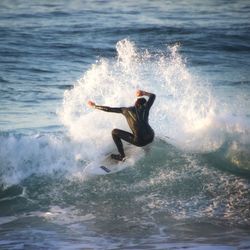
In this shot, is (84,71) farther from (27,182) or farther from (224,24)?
(224,24)

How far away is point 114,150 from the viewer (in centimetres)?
1465

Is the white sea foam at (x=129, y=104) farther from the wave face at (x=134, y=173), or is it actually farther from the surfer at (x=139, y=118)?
the surfer at (x=139, y=118)

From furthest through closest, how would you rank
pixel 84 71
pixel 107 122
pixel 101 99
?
pixel 84 71 → pixel 101 99 → pixel 107 122

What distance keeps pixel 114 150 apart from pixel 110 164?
0.59m

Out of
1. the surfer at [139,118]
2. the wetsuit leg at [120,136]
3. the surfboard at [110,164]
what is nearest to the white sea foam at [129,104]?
the surfboard at [110,164]

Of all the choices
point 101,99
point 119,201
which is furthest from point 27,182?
point 101,99

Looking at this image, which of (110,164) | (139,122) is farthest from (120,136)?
(110,164)

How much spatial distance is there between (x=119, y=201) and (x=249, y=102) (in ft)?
29.4

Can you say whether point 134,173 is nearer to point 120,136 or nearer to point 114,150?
point 114,150

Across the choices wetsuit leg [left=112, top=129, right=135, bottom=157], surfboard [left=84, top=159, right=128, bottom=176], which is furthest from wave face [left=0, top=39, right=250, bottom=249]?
wetsuit leg [left=112, top=129, right=135, bottom=157]

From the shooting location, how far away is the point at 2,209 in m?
12.7

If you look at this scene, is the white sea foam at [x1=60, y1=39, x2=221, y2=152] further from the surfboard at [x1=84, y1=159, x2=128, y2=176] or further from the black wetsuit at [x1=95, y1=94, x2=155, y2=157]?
the black wetsuit at [x1=95, y1=94, x2=155, y2=157]

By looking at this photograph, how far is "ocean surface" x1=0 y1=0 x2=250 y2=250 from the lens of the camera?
11125 mm

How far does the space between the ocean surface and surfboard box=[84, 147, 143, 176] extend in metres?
0.10
